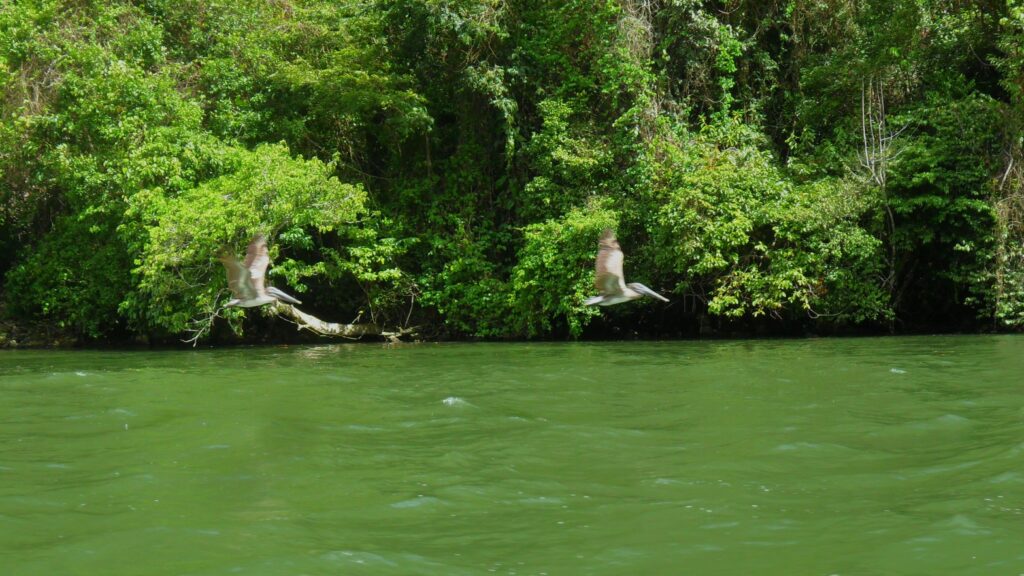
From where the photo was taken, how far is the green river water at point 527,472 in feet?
17.4

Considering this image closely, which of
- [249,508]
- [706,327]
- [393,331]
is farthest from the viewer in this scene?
[393,331]

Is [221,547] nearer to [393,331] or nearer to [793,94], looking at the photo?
[393,331]

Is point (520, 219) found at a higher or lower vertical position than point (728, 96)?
lower

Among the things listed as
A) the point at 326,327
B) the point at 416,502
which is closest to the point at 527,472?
the point at 416,502

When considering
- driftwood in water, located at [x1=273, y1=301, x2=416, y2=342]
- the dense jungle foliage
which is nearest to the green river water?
the dense jungle foliage

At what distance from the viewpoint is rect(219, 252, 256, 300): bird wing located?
457 inches

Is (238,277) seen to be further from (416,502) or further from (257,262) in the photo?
(416,502)

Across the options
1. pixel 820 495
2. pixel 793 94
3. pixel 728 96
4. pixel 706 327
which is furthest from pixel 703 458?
pixel 793 94

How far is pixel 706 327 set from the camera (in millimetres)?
20031

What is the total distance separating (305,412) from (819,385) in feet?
18.4

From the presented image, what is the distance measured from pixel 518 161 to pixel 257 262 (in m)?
11.1

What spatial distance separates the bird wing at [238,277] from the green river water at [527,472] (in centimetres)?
119

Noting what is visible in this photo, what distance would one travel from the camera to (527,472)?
24.0 feet

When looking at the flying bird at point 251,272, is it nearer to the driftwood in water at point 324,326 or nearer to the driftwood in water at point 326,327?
the driftwood in water at point 326,327
